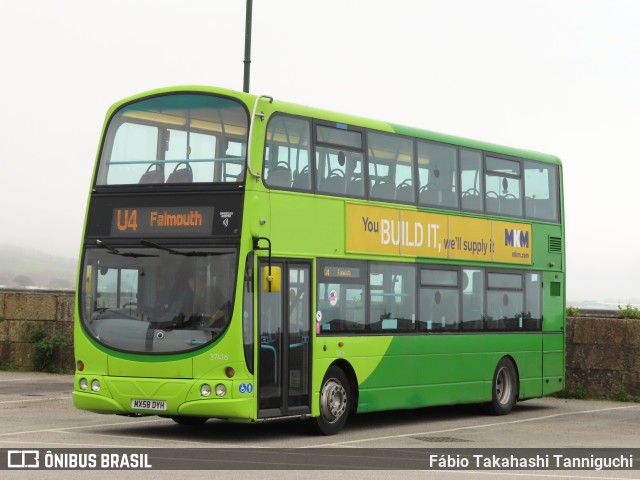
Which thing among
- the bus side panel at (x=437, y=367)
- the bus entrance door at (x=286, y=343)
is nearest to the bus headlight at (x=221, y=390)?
the bus entrance door at (x=286, y=343)

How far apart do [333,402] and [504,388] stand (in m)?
5.44

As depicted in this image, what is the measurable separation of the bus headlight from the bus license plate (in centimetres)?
65

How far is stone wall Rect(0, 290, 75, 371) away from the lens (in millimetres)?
28859

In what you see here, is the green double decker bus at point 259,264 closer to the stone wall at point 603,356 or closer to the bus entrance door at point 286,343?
the bus entrance door at point 286,343

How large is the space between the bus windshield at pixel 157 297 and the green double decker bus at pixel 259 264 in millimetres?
19

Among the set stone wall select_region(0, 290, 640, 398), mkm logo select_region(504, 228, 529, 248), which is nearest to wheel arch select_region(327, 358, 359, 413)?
mkm logo select_region(504, 228, 529, 248)

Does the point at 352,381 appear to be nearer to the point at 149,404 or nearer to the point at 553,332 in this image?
the point at 149,404

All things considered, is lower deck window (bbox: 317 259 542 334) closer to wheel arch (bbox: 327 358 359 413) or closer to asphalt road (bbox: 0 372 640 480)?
wheel arch (bbox: 327 358 359 413)

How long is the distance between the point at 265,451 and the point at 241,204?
2990 mm

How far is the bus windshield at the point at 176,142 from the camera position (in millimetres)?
16734

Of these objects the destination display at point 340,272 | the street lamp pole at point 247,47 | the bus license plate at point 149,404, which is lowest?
the bus license plate at point 149,404

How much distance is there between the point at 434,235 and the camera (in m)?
20.3

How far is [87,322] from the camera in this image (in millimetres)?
17062

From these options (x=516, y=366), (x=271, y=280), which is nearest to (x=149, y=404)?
(x=271, y=280)
